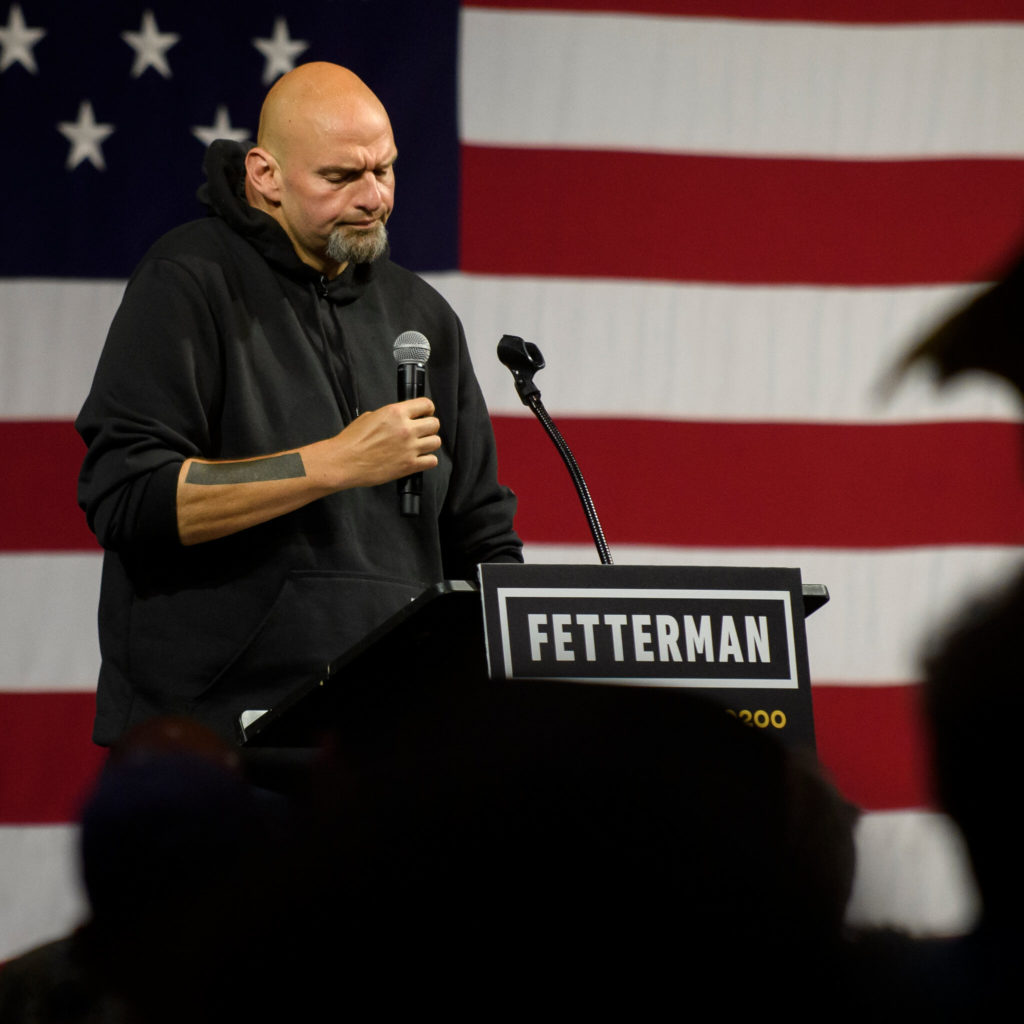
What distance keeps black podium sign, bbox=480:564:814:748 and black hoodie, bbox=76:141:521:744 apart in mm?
510

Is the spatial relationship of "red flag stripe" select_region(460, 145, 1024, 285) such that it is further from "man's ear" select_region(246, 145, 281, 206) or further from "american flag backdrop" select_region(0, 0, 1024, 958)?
"man's ear" select_region(246, 145, 281, 206)

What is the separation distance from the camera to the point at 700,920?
1.09ft

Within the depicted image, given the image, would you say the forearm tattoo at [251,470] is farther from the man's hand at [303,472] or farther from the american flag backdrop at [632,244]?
the american flag backdrop at [632,244]

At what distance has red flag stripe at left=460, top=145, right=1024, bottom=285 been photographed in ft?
9.32

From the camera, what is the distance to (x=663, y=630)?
1117mm

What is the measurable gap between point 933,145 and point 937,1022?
2890mm

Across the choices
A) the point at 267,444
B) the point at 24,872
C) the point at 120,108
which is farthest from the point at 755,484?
the point at 24,872

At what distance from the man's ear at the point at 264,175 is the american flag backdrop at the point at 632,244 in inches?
40.2

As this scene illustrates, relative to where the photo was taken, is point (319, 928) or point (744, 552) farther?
point (744, 552)

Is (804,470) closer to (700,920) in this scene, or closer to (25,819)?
(25,819)

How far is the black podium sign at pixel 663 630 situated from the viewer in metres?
1.07

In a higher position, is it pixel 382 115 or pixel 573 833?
pixel 382 115

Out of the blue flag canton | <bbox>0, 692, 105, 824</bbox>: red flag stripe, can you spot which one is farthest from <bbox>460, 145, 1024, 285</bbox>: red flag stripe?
<bbox>0, 692, 105, 824</bbox>: red flag stripe

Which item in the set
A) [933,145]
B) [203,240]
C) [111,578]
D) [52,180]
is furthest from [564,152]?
[111,578]
